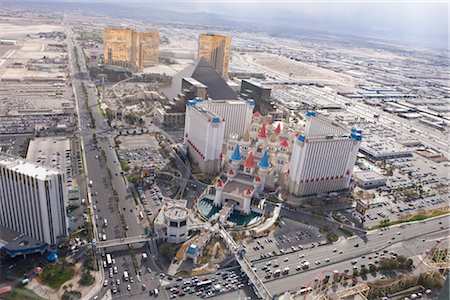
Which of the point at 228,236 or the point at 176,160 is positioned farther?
the point at 176,160

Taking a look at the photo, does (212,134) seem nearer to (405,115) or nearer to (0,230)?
(0,230)

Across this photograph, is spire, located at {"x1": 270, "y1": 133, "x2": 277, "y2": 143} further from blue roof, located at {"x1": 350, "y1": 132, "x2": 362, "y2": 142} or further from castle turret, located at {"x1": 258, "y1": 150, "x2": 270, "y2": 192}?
blue roof, located at {"x1": 350, "y1": 132, "x2": 362, "y2": 142}

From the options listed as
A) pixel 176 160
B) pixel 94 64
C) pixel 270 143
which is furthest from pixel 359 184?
pixel 94 64

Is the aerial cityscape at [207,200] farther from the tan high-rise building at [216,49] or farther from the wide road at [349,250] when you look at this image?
the tan high-rise building at [216,49]

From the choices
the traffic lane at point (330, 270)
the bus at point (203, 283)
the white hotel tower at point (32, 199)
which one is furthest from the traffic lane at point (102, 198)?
the traffic lane at point (330, 270)

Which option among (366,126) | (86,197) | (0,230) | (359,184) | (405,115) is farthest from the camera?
(405,115)
